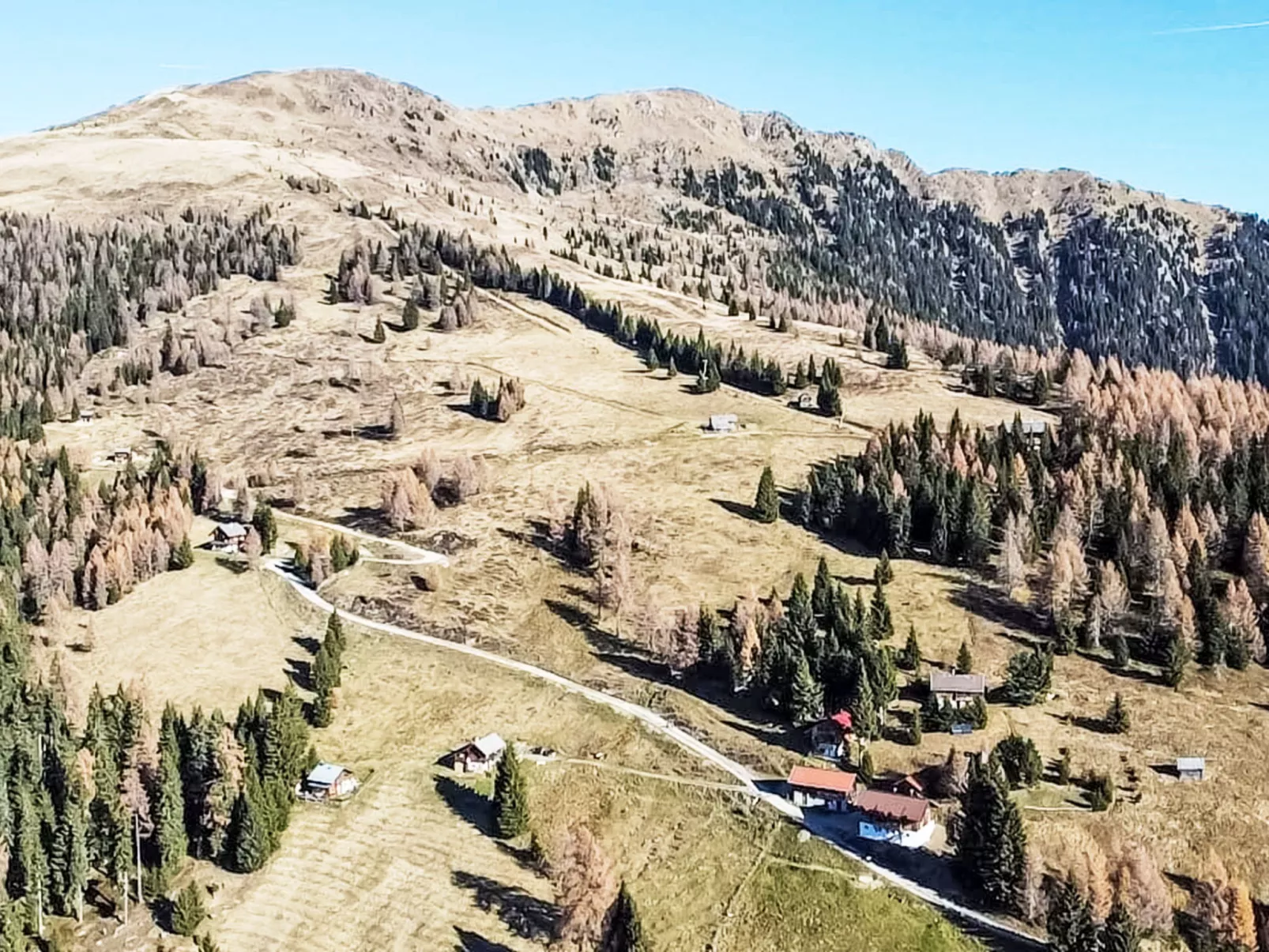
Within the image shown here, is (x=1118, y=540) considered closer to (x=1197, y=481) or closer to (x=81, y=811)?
(x=1197, y=481)

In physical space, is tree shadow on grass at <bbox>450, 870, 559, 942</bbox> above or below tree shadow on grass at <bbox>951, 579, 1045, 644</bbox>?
below

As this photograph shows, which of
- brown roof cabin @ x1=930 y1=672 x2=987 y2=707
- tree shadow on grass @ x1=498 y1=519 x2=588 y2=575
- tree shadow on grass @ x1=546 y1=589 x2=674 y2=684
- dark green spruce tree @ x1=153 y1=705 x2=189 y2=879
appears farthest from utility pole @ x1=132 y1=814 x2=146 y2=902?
brown roof cabin @ x1=930 y1=672 x2=987 y2=707

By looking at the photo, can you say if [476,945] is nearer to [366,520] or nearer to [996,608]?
[996,608]

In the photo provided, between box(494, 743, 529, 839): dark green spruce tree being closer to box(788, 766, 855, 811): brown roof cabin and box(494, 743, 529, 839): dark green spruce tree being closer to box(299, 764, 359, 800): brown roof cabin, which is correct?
box(299, 764, 359, 800): brown roof cabin

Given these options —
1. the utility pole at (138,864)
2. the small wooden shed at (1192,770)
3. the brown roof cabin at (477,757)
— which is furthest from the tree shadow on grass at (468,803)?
the small wooden shed at (1192,770)

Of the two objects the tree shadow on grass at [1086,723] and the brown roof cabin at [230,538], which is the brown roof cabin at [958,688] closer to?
the tree shadow on grass at [1086,723]

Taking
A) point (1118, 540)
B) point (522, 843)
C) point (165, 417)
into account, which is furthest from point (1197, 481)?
point (165, 417)
